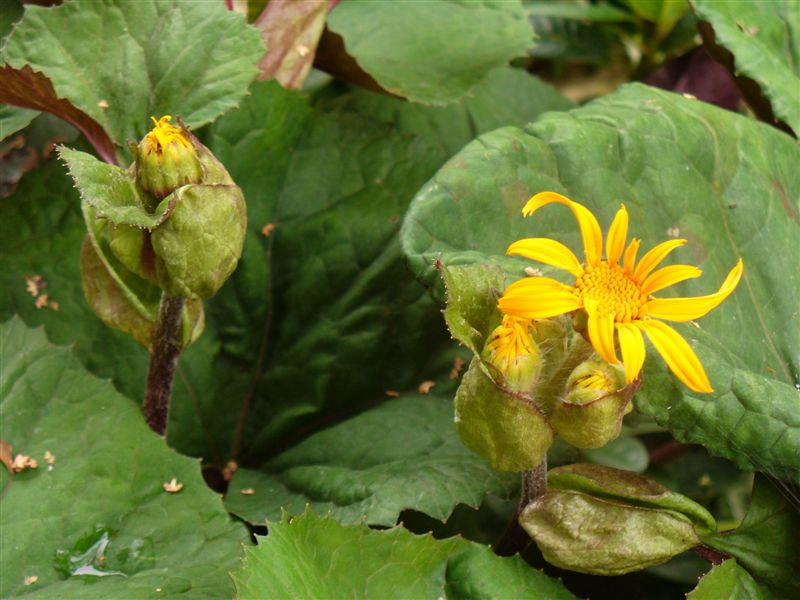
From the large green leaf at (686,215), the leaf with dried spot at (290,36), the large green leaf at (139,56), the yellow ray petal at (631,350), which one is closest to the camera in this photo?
the yellow ray petal at (631,350)

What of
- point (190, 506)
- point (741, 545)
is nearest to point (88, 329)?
point (190, 506)

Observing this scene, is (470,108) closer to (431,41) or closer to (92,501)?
(431,41)

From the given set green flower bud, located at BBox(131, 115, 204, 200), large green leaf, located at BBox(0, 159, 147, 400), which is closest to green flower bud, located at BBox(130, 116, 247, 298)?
green flower bud, located at BBox(131, 115, 204, 200)

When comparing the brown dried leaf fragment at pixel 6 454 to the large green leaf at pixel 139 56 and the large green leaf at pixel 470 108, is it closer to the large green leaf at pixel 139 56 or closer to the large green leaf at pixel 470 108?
the large green leaf at pixel 139 56

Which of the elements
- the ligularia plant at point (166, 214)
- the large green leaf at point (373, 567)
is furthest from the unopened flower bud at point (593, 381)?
the ligularia plant at point (166, 214)

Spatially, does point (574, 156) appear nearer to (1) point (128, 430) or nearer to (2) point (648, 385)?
(2) point (648, 385)

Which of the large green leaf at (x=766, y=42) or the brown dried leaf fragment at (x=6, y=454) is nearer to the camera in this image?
the brown dried leaf fragment at (x=6, y=454)
